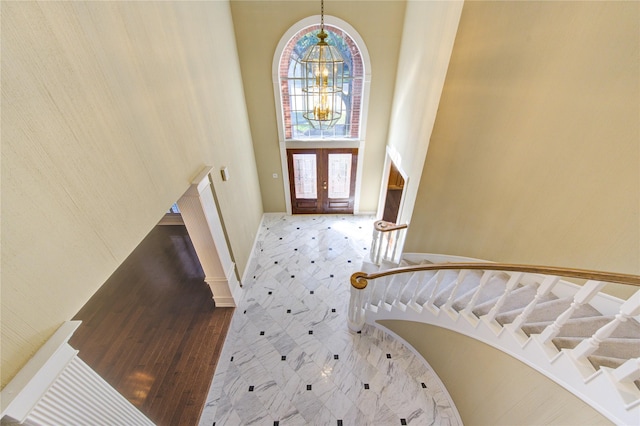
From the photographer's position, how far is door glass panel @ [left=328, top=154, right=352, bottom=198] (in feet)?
19.7

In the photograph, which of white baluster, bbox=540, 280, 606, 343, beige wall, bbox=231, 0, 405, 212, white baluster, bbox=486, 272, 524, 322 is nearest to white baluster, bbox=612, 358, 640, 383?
white baluster, bbox=540, 280, 606, 343

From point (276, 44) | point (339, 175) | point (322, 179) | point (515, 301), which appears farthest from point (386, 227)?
point (276, 44)

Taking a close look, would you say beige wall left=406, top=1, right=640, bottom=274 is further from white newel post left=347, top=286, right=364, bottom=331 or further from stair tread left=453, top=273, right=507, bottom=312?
white newel post left=347, top=286, right=364, bottom=331

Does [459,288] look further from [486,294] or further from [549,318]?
[549,318]

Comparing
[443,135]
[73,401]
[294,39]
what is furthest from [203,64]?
[73,401]

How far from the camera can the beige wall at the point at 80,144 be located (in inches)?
50.8

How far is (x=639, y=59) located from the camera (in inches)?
70.3

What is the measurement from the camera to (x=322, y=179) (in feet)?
20.5

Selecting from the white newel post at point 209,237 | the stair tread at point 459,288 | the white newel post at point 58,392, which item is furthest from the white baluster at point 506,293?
the white newel post at point 209,237

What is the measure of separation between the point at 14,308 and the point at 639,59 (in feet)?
13.3

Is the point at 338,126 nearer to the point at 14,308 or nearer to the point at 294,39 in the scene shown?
Result: the point at 294,39

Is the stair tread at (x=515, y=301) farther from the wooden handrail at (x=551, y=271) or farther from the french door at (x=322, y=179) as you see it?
the french door at (x=322, y=179)

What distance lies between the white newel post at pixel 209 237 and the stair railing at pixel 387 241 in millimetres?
2352

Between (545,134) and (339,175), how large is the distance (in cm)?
413
